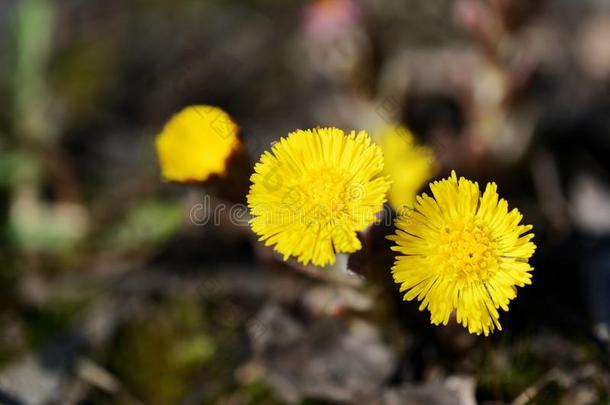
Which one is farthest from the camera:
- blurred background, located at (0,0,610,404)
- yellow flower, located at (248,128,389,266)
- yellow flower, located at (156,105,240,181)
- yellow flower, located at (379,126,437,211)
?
yellow flower, located at (379,126,437,211)

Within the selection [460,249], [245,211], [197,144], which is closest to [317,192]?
[460,249]

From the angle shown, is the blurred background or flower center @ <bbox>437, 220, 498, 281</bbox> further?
the blurred background

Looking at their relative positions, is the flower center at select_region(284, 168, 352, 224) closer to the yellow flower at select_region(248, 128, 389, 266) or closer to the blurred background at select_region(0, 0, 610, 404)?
the yellow flower at select_region(248, 128, 389, 266)

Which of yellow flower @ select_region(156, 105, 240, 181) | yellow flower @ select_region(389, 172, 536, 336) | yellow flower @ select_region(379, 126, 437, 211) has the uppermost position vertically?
yellow flower @ select_region(379, 126, 437, 211)

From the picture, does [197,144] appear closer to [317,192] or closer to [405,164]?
[317,192]

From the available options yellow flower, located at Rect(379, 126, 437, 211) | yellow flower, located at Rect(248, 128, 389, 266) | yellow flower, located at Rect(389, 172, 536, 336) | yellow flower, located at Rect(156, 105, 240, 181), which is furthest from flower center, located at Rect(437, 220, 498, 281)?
yellow flower, located at Rect(156, 105, 240, 181)

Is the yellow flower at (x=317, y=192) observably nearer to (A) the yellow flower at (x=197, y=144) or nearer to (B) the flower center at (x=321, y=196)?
(B) the flower center at (x=321, y=196)
